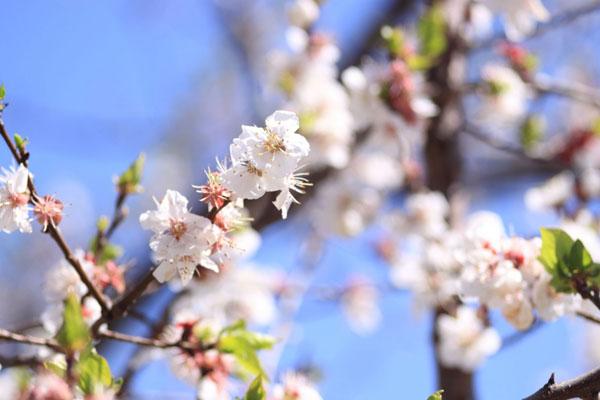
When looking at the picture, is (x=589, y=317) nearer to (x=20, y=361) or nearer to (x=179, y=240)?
(x=179, y=240)

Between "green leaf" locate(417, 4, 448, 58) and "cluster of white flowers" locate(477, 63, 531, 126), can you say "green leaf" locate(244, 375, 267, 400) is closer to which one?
"green leaf" locate(417, 4, 448, 58)

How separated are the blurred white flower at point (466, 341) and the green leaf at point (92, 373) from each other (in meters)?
0.98

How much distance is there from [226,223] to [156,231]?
0.28 feet

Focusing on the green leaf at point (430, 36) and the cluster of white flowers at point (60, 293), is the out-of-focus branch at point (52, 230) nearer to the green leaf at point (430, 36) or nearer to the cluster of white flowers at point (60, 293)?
the cluster of white flowers at point (60, 293)

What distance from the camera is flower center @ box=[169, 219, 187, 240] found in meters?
0.94

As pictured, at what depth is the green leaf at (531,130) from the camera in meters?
2.32

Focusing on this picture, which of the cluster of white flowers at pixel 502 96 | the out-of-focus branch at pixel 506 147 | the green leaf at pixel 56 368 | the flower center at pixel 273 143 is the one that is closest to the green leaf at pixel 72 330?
the green leaf at pixel 56 368

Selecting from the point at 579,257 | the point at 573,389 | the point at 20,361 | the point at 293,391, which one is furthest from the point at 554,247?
the point at 20,361

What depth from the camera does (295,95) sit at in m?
2.10

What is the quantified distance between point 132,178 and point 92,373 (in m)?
0.44

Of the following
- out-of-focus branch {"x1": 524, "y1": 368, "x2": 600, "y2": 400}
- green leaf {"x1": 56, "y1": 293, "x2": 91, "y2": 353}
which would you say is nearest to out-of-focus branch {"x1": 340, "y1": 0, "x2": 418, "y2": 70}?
out-of-focus branch {"x1": 524, "y1": 368, "x2": 600, "y2": 400}

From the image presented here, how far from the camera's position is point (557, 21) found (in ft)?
7.33

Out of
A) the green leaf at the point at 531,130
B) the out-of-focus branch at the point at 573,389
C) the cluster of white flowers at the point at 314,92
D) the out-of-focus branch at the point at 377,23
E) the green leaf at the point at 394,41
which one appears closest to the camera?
the out-of-focus branch at the point at 573,389

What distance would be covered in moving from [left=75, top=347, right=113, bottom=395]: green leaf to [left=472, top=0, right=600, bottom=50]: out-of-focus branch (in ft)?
5.68
